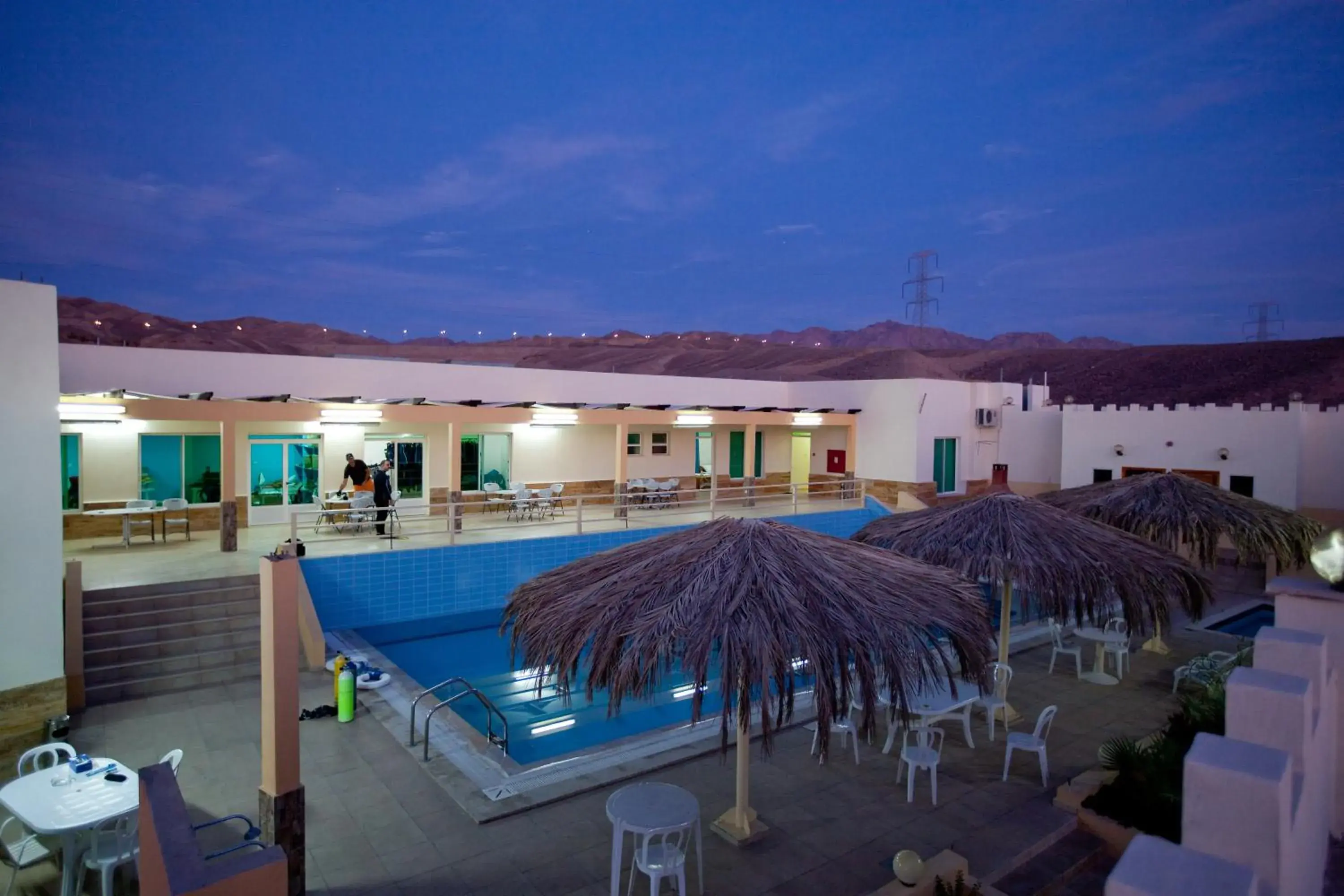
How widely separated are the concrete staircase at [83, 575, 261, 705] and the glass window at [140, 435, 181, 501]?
5534 mm

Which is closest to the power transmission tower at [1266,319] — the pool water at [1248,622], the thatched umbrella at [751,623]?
the pool water at [1248,622]

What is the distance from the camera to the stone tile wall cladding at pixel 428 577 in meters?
12.2

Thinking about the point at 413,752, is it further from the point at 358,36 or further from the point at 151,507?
A: the point at 358,36

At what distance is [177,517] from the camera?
15.4m

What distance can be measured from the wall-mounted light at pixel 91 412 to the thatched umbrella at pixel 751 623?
10456 millimetres

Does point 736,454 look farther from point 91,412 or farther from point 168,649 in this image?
point 168,649

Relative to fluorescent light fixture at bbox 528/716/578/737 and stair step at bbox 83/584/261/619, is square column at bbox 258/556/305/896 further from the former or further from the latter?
stair step at bbox 83/584/261/619

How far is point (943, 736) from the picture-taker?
8086mm

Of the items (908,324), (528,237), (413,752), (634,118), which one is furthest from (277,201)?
(413,752)

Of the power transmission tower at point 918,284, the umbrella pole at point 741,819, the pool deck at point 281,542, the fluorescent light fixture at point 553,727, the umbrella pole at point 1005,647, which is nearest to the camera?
the umbrella pole at point 741,819

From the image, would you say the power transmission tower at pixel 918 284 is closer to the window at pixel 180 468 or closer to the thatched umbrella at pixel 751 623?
the window at pixel 180 468

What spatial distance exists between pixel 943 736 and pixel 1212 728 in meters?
2.40

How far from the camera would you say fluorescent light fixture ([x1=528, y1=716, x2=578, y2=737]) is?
29.2 feet

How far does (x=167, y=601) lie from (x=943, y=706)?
10.2 m
